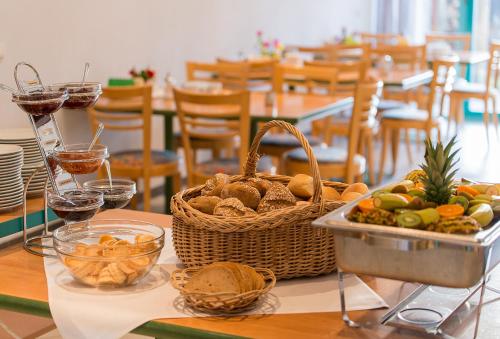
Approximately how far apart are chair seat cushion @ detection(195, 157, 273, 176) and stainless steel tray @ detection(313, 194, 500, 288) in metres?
3.03

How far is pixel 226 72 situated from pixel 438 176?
4153mm

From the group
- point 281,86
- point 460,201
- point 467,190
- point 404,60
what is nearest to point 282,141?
point 281,86

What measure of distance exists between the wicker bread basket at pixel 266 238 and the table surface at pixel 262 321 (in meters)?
0.16

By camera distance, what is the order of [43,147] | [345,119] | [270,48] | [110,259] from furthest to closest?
[270,48], [345,119], [43,147], [110,259]

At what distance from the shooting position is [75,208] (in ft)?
6.23

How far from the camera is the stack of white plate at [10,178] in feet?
7.39

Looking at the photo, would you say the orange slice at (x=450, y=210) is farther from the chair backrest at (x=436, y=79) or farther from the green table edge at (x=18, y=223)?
the chair backrest at (x=436, y=79)

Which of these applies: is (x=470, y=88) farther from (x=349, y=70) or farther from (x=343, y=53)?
(x=349, y=70)

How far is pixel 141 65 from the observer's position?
5812mm

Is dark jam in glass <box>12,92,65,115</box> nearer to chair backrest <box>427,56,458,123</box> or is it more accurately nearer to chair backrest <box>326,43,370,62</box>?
chair backrest <box>427,56,458,123</box>

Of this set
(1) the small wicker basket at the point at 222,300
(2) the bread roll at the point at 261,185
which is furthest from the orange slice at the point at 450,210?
(2) the bread roll at the point at 261,185

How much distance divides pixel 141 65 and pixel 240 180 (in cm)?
396

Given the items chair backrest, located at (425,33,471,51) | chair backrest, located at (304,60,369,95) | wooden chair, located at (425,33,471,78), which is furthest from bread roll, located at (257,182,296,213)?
chair backrest, located at (425,33,471,51)

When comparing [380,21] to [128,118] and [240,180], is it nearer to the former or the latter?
[128,118]
